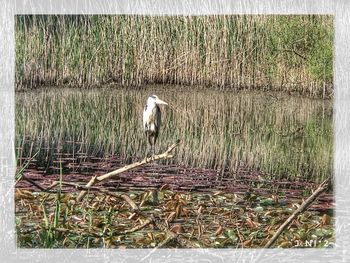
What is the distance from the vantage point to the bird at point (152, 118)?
8.03 meters

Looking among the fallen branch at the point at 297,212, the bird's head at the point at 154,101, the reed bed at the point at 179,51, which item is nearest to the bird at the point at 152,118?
the bird's head at the point at 154,101

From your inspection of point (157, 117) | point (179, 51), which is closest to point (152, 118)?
point (157, 117)

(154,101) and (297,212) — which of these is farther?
(154,101)

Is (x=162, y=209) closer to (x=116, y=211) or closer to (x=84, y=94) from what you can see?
(x=116, y=211)

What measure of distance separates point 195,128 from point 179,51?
2.24 ft

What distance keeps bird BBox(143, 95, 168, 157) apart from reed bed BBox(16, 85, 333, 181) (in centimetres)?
7

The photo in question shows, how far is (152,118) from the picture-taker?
26.3 ft

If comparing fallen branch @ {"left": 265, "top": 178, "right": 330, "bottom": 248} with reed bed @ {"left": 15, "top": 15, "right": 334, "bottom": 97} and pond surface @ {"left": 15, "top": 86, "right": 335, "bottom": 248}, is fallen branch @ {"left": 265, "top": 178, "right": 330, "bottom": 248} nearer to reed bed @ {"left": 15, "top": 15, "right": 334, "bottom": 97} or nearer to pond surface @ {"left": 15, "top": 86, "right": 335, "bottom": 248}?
pond surface @ {"left": 15, "top": 86, "right": 335, "bottom": 248}

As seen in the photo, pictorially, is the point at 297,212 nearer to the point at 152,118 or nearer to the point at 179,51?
the point at 152,118

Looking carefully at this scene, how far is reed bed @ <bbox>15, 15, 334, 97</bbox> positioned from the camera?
8.10m

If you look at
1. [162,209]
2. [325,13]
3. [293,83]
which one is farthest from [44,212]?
[325,13]

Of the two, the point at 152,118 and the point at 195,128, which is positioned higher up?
the point at 152,118

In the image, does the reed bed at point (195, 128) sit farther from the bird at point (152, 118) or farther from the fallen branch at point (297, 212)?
the fallen branch at point (297, 212)

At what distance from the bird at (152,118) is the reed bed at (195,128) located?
67 millimetres
